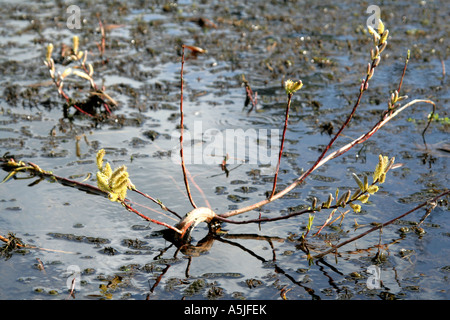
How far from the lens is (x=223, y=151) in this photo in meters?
5.01

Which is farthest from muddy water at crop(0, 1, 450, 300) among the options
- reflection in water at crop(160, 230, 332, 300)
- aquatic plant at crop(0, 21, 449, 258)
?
aquatic plant at crop(0, 21, 449, 258)

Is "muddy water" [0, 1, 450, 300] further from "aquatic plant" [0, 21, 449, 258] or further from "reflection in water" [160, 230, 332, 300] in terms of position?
"aquatic plant" [0, 21, 449, 258]

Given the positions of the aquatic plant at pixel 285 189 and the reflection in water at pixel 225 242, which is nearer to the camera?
the aquatic plant at pixel 285 189

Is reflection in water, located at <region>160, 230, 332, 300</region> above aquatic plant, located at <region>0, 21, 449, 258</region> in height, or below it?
below

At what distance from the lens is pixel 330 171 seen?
466cm

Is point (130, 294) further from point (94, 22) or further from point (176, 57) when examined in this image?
point (94, 22)

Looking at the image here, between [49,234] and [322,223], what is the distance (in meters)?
1.76

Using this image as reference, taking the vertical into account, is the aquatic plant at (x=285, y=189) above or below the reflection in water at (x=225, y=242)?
above

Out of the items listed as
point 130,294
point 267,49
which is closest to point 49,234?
point 130,294

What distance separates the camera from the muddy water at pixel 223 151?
336cm

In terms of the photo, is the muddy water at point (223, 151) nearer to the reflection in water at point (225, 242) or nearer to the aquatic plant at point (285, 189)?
the reflection in water at point (225, 242)

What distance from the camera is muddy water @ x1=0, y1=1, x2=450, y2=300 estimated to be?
3355mm

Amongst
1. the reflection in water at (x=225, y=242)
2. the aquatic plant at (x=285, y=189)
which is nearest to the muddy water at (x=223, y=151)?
the reflection in water at (x=225, y=242)

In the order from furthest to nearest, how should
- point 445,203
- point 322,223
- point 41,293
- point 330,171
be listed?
point 330,171 → point 445,203 → point 322,223 → point 41,293
